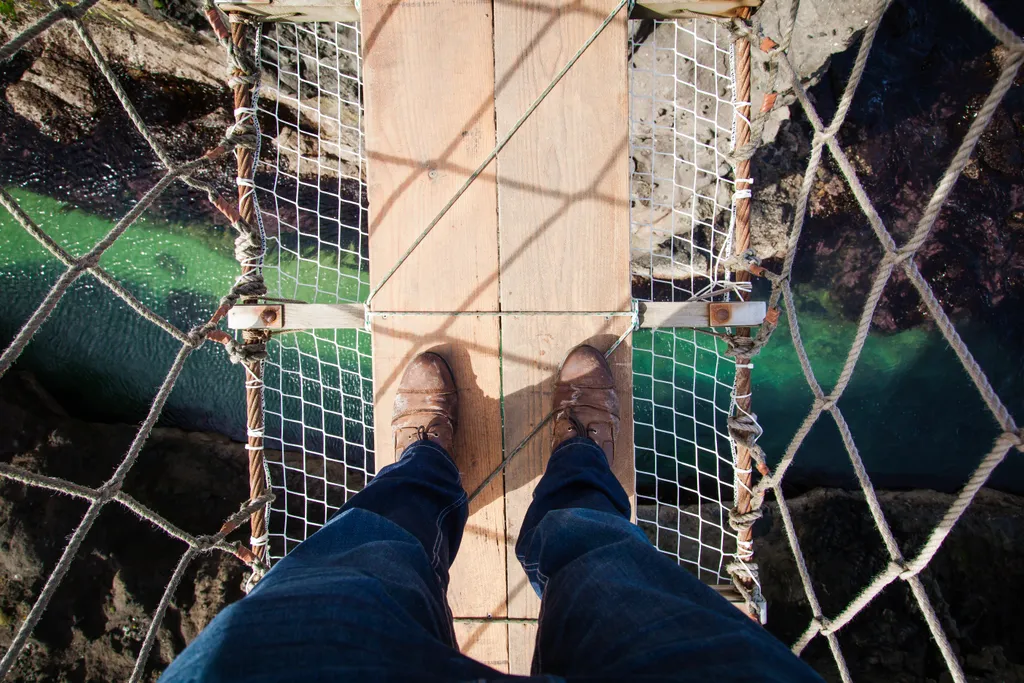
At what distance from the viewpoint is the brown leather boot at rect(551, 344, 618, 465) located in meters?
1.33

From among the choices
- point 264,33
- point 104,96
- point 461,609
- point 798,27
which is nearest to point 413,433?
point 461,609

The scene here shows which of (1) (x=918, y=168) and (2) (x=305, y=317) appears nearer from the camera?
(2) (x=305, y=317)

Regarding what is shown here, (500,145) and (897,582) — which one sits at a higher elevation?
(500,145)

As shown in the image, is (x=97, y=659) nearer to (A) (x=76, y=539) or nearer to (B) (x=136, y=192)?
(A) (x=76, y=539)

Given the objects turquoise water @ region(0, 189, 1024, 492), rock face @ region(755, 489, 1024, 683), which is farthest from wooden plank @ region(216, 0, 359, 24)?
rock face @ region(755, 489, 1024, 683)

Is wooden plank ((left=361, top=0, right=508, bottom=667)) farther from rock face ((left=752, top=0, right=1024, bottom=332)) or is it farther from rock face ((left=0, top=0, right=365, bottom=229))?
rock face ((left=752, top=0, right=1024, bottom=332))

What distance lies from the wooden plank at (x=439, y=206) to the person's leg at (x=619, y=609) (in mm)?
305

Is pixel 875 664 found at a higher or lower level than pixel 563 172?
lower

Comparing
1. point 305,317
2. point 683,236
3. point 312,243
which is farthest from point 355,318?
point 683,236

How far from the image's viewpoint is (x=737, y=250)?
Answer: 142 cm

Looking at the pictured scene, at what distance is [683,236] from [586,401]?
62.9 inches

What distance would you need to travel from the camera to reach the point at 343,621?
69 centimetres

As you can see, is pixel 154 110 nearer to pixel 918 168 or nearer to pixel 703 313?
pixel 703 313

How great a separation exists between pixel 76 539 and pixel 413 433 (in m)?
0.74
